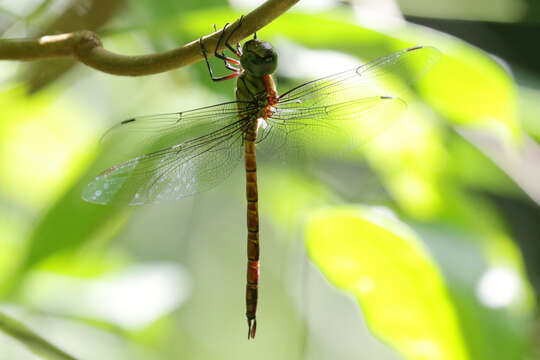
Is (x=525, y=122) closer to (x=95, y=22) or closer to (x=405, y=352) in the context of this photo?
(x=405, y=352)

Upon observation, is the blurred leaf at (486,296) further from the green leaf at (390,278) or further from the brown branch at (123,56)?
the brown branch at (123,56)

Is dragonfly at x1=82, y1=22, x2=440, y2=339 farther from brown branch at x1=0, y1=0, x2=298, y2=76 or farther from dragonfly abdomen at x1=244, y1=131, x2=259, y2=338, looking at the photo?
brown branch at x1=0, y1=0, x2=298, y2=76

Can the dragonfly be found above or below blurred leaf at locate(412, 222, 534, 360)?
above

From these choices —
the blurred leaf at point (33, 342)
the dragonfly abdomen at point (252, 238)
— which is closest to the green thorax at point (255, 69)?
the dragonfly abdomen at point (252, 238)

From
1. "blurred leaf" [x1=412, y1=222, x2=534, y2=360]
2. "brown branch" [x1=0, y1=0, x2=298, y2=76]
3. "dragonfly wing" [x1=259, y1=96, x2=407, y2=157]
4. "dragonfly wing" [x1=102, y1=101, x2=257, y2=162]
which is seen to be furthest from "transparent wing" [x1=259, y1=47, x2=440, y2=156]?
"brown branch" [x1=0, y1=0, x2=298, y2=76]

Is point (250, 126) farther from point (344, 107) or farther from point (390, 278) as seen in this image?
point (390, 278)
